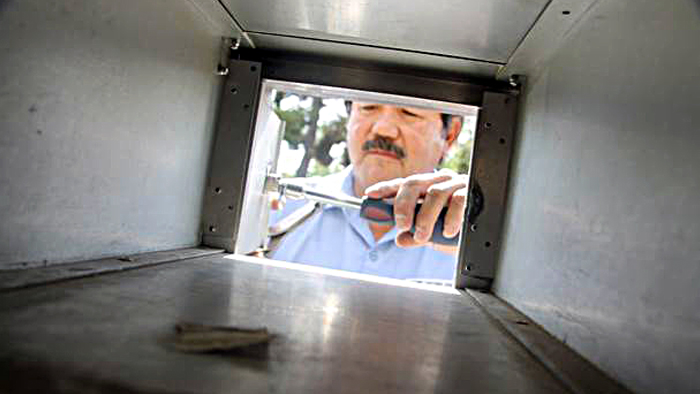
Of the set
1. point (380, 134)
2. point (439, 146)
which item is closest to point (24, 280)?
point (380, 134)

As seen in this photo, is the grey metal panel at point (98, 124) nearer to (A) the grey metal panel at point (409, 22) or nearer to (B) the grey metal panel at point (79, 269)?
(B) the grey metal panel at point (79, 269)

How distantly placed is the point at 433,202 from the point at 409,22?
26.1 inches

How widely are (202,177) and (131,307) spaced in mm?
716

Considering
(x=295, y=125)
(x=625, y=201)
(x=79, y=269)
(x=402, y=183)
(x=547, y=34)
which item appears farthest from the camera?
(x=295, y=125)

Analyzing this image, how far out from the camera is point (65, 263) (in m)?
0.77

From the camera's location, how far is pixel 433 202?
1619 millimetres

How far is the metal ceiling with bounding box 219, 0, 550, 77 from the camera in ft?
3.28

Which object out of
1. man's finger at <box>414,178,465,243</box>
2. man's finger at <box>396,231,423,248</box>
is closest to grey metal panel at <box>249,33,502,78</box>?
man's finger at <box>414,178,465,243</box>

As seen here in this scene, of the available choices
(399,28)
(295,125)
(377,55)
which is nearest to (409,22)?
(399,28)

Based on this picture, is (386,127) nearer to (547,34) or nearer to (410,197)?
(410,197)

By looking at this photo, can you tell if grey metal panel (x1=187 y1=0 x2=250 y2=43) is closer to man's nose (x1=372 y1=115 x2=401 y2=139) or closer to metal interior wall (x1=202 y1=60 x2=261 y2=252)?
metal interior wall (x1=202 y1=60 x2=261 y2=252)

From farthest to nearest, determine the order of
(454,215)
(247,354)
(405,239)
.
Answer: (405,239), (454,215), (247,354)

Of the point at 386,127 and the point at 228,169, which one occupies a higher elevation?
the point at 386,127

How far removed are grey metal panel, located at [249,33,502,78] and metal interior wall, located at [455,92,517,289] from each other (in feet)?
0.26
